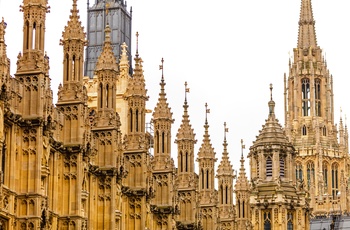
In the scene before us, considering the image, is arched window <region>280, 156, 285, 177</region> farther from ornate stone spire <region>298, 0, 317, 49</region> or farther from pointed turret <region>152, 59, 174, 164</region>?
ornate stone spire <region>298, 0, 317, 49</region>

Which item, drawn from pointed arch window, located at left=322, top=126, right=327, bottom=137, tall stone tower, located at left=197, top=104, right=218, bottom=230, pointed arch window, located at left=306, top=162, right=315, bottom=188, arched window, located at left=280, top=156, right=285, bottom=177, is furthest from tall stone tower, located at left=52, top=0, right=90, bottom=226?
pointed arch window, located at left=322, top=126, right=327, bottom=137

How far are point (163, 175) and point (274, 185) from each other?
53.9 metres

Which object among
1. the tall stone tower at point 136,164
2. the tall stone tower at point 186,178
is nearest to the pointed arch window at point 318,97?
the tall stone tower at point 186,178

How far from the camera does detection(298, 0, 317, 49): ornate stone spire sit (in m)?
187

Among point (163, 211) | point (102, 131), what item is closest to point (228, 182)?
point (163, 211)

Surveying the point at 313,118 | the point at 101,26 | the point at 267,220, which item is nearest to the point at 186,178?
the point at 101,26

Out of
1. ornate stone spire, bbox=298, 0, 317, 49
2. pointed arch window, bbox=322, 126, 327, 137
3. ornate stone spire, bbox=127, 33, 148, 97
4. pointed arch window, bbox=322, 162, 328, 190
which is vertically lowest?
ornate stone spire, bbox=127, 33, 148, 97

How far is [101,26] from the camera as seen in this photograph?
10019 cm

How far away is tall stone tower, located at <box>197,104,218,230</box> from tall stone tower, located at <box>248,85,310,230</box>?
38686mm

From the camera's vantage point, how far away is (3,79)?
44.4m

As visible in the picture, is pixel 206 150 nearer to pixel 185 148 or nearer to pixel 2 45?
pixel 185 148

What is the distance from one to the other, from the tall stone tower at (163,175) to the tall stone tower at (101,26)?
33.2 meters

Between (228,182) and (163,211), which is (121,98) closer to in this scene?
(228,182)

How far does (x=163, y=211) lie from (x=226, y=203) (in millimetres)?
21376
